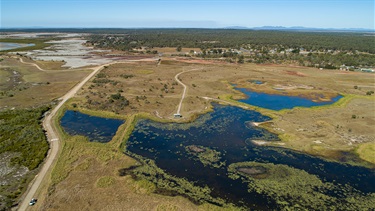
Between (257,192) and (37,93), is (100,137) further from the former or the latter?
(37,93)

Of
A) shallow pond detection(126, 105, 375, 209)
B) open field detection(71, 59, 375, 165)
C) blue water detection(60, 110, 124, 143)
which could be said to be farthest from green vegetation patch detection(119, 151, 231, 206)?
open field detection(71, 59, 375, 165)

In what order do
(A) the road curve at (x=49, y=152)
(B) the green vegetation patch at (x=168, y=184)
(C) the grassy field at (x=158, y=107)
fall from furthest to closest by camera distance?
(C) the grassy field at (x=158, y=107), (B) the green vegetation patch at (x=168, y=184), (A) the road curve at (x=49, y=152)

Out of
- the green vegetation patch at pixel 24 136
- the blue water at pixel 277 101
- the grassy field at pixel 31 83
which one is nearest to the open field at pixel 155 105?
the grassy field at pixel 31 83

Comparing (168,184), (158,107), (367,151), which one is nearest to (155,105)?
(158,107)

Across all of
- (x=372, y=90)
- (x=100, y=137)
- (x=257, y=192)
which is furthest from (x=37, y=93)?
(x=372, y=90)

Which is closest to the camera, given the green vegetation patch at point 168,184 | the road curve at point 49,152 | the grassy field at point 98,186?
the grassy field at point 98,186

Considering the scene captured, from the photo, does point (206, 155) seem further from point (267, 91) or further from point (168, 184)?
point (267, 91)

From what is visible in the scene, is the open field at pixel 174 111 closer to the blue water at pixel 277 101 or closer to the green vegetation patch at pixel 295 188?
the blue water at pixel 277 101
